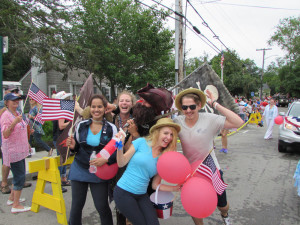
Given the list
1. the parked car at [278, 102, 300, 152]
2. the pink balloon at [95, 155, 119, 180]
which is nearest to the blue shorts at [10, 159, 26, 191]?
the pink balloon at [95, 155, 119, 180]

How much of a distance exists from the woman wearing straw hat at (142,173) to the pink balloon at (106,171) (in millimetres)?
253

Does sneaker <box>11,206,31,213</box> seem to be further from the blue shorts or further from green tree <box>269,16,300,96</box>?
green tree <box>269,16,300,96</box>

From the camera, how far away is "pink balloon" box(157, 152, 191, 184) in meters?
2.11

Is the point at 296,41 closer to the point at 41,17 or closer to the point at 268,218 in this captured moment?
the point at 41,17

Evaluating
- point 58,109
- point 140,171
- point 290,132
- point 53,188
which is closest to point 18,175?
point 53,188

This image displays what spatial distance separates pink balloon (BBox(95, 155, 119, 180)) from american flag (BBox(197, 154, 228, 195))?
911mm

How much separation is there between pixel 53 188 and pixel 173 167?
89.0 inches

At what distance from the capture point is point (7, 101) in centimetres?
382

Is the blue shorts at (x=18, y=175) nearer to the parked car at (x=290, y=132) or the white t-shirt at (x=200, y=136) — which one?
the white t-shirt at (x=200, y=136)

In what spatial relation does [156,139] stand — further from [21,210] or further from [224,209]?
[21,210]

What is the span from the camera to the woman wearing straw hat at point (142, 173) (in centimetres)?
228

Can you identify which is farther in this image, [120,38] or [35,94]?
[120,38]

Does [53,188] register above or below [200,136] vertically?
below

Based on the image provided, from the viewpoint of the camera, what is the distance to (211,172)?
2414 mm
